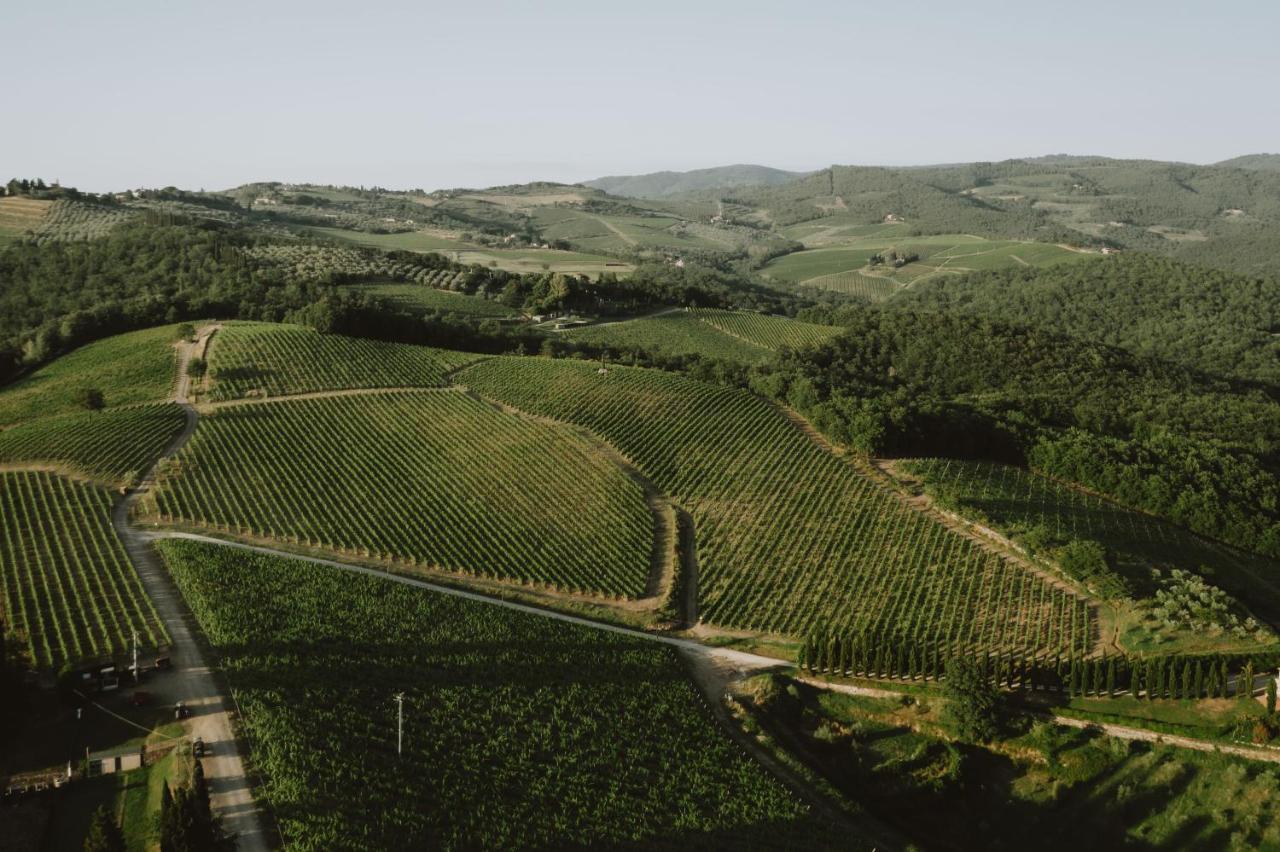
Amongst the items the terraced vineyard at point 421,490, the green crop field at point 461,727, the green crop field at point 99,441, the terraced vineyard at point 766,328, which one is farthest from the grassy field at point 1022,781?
the terraced vineyard at point 766,328

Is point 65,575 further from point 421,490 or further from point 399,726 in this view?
point 399,726

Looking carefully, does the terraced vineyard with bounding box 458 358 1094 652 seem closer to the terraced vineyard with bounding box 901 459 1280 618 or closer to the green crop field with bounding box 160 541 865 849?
the terraced vineyard with bounding box 901 459 1280 618

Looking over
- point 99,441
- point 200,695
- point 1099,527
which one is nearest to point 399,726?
point 200,695

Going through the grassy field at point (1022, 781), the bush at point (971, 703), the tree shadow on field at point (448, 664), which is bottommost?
the grassy field at point (1022, 781)

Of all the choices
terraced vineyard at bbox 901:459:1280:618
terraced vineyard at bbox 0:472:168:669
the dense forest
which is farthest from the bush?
terraced vineyard at bbox 0:472:168:669

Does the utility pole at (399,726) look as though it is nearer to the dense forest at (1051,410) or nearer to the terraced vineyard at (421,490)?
the terraced vineyard at (421,490)

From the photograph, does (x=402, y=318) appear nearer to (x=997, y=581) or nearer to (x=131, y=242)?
(x=131, y=242)
